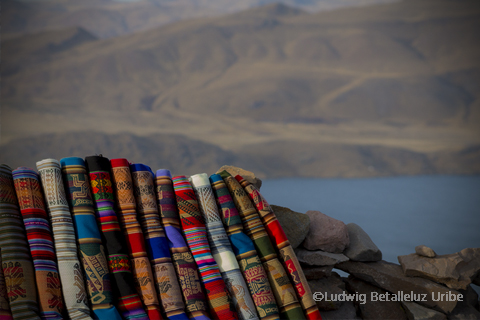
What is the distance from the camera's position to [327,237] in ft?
5.85

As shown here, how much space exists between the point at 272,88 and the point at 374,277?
18.5 m

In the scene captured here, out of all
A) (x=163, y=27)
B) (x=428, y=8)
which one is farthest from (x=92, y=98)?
(x=428, y=8)

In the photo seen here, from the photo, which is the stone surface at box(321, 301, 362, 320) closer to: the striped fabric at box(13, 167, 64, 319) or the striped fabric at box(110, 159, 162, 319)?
the striped fabric at box(110, 159, 162, 319)

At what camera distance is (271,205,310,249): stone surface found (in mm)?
1738

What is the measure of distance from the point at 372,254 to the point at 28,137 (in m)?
14.7

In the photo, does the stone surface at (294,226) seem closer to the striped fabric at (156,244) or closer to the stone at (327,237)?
the stone at (327,237)

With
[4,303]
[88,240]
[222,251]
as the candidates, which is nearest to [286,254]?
[222,251]

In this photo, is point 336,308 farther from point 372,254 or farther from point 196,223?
point 196,223

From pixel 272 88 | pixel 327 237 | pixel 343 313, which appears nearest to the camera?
pixel 343 313

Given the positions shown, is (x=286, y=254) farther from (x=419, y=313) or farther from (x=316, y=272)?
(x=419, y=313)

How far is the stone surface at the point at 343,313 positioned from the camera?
1.63 m

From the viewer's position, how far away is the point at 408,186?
1032cm

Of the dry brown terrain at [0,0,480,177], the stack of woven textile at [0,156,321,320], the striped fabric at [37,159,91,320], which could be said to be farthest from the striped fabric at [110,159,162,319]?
the dry brown terrain at [0,0,480,177]

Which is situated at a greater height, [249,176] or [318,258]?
[249,176]
